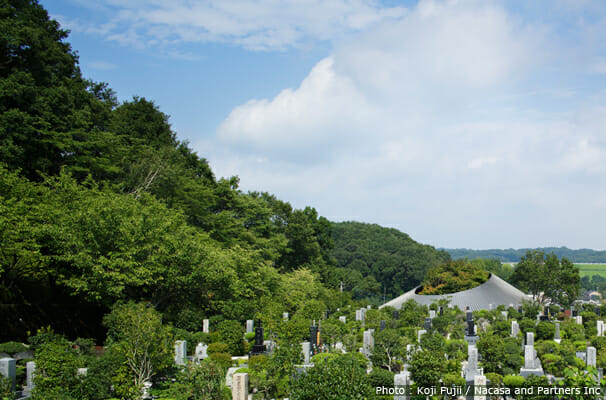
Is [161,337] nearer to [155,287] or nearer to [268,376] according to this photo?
[268,376]

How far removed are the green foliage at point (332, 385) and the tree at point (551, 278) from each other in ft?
115

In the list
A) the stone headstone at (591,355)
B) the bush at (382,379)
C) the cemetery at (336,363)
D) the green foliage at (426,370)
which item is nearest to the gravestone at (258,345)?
the cemetery at (336,363)

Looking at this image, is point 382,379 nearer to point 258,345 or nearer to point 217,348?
point 258,345

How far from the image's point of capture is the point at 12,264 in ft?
62.7

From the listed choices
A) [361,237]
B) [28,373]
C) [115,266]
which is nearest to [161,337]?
[28,373]

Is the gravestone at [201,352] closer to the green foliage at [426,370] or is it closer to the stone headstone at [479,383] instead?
the green foliage at [426,370]

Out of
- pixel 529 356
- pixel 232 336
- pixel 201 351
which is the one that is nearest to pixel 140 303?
pixel 201 351

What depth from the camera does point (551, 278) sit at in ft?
137

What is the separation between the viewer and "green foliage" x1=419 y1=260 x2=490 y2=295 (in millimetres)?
38688

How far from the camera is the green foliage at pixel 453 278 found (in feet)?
127

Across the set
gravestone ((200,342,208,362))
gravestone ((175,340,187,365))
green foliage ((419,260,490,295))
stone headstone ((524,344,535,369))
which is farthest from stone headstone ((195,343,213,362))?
green foliage ((419,260,490,295))

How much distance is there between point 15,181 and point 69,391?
10580mm

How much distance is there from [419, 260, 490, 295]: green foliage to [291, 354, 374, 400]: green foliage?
2932 cm

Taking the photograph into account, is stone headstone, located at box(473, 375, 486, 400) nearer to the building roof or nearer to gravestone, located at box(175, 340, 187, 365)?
gravestone, located at box(175, 340, 187, 365)
